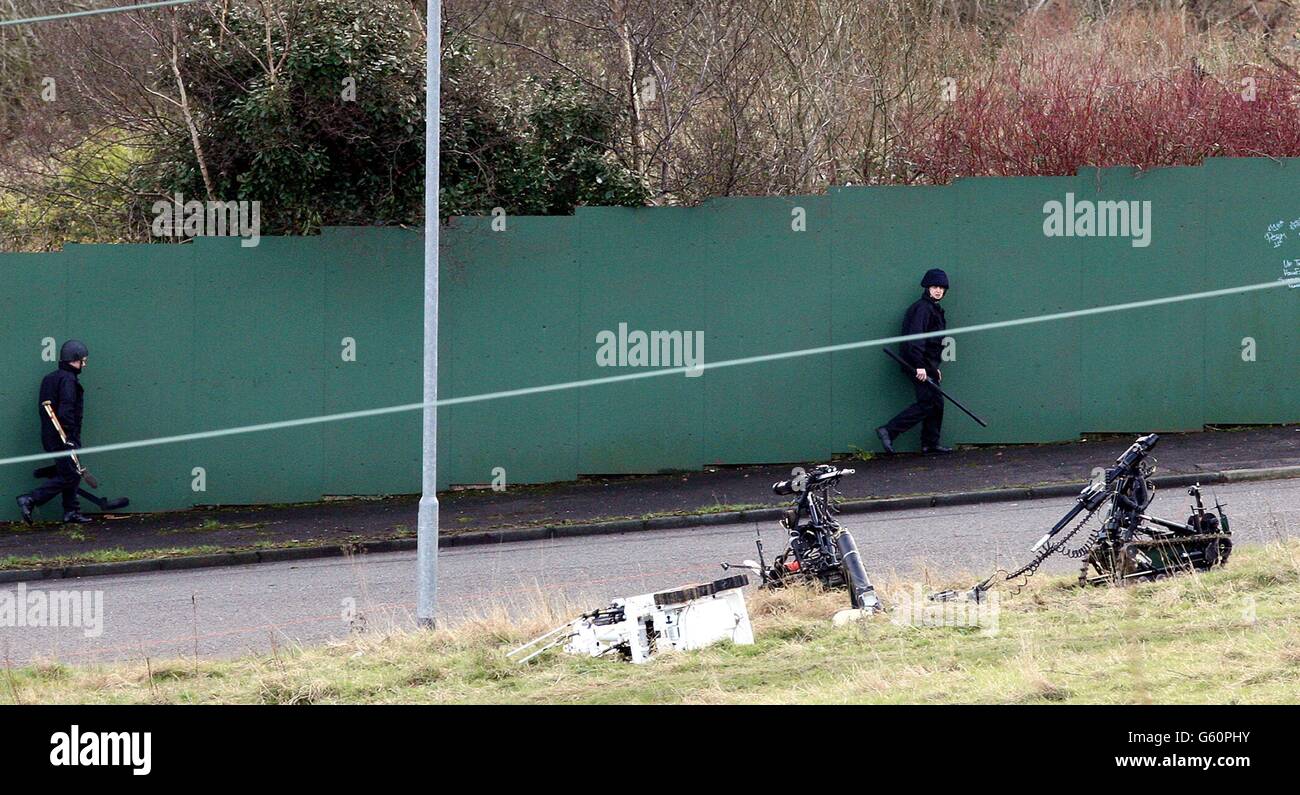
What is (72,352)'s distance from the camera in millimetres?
17250

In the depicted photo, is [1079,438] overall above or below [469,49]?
below

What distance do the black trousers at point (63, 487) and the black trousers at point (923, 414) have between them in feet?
30.8

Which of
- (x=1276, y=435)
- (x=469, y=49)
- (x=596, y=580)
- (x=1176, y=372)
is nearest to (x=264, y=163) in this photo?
(x=469, y=49)

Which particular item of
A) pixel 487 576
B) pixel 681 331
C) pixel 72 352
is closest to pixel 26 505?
pixel 72 352

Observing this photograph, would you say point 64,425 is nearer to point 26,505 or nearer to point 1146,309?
point 26,505

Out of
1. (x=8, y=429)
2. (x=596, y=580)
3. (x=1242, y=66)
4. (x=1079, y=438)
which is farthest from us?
(x=1242, y=66)

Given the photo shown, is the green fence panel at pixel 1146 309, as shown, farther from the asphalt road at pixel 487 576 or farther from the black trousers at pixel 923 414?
the asphalt road at pixel 487 576

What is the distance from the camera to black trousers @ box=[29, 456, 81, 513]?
57.0ft

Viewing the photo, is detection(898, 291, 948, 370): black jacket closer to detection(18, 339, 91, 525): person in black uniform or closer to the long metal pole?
the long metal pole

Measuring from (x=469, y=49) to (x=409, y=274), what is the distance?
10.4 feet

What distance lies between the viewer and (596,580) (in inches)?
549

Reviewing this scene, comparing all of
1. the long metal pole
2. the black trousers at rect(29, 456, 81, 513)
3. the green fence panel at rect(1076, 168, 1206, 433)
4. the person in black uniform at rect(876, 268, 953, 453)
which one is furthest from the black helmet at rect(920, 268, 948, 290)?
the black trousers at rect(29, 456, 81, 513)
